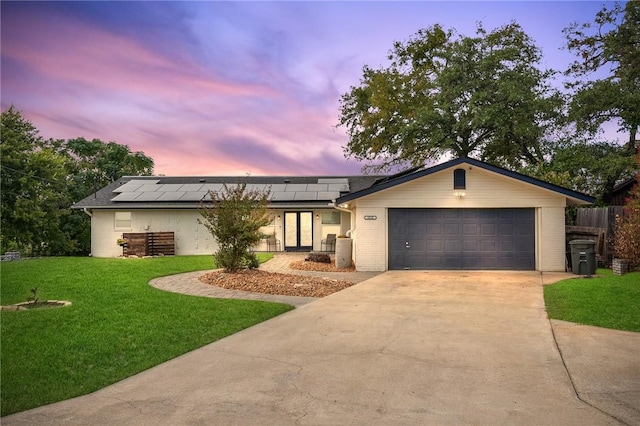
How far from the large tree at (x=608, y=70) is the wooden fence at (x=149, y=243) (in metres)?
21.9

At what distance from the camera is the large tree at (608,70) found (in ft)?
68.2

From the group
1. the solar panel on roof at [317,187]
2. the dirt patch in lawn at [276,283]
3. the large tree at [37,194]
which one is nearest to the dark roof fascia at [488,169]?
the dirt patch in lawn at [276,283]

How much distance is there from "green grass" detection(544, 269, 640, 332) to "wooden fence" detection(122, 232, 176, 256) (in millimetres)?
17748

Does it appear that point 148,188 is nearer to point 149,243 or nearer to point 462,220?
point 149,243

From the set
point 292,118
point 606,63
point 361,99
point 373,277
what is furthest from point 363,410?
point 361,99

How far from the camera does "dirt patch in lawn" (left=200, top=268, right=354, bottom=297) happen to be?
11.3 metres

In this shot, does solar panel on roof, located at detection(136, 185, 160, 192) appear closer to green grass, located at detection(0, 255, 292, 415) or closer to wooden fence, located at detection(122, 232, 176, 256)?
wooden fence, located at detection(122, 232, 176, 256)

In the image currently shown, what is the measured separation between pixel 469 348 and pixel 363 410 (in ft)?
8.79

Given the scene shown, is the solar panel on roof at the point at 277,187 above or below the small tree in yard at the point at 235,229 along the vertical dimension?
above

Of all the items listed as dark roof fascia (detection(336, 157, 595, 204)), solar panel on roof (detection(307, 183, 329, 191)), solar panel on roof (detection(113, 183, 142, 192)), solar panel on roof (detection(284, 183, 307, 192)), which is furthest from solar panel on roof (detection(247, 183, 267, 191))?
dark roof fascia (detection(336, 157, 595, 204))

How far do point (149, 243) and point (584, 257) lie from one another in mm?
19022

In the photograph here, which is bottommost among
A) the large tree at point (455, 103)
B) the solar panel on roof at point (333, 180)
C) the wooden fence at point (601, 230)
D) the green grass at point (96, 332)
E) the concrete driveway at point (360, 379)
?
the concrete driveway at point (360, 379)

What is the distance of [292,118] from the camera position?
76.2 feet

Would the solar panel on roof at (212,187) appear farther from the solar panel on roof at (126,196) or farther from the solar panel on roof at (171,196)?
the solar panel on roof at (126,196)
